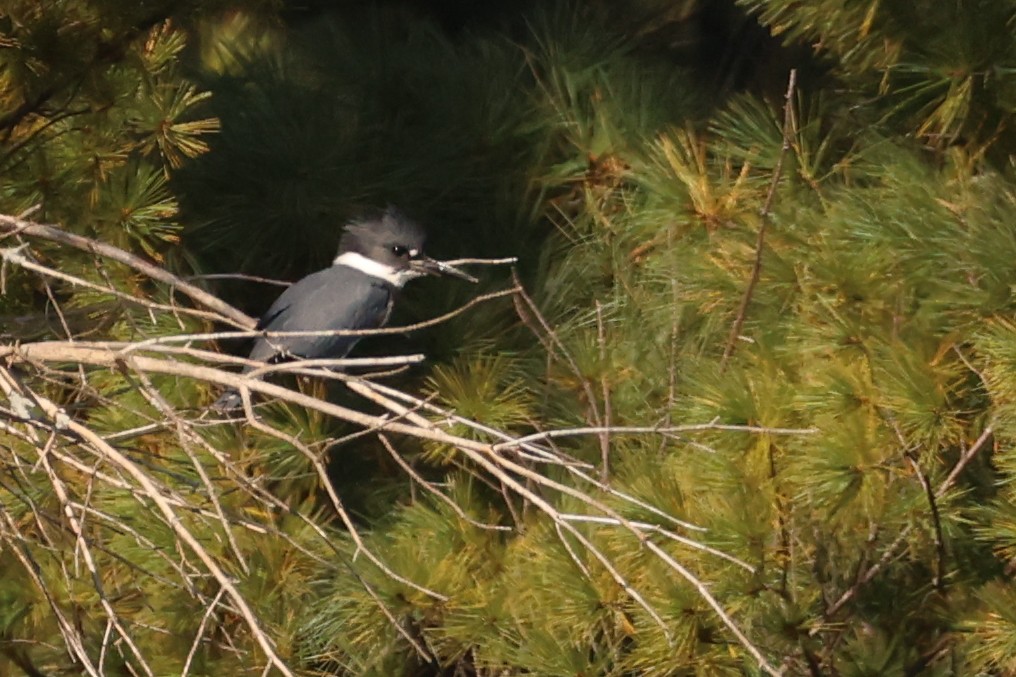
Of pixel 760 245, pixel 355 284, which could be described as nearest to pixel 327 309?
pixel 355 284

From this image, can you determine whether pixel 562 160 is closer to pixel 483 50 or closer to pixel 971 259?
pixel 483 50

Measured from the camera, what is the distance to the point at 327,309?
7.85 ft

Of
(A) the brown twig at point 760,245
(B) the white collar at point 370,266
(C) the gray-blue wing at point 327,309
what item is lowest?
(C) the gray-blue wing at point 327,309

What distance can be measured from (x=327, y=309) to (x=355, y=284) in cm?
6

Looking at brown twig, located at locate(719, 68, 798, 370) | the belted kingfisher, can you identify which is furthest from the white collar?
brown twig, located at locate(719, 68, 798, 370)

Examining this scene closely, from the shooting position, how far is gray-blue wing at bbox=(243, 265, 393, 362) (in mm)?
2303

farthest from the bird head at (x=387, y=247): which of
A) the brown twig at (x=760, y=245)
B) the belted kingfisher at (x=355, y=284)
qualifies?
the brown twig at (x=760, y=245)

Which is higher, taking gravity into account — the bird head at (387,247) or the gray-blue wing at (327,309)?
the bird head at (387,247)

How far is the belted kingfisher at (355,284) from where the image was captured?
2.31 m

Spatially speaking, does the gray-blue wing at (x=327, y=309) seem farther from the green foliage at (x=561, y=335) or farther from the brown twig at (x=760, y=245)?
the brown twig at (x=760, y=245)

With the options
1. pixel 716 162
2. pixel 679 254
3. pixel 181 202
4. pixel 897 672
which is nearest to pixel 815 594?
pixel 897 672

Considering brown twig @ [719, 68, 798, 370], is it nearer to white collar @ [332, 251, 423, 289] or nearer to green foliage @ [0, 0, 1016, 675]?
green foliage @ [0, 0, 1016, 675]

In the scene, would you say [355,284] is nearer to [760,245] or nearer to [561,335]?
[561,335]

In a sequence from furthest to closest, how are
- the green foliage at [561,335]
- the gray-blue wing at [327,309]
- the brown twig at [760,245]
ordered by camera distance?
the gray-blue wing at [327,309], the brown twig at [760,245], the green foliage at [561,335]
